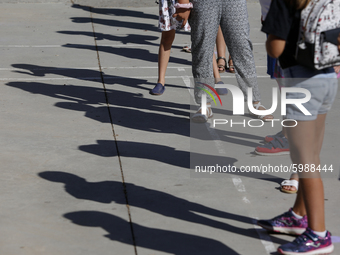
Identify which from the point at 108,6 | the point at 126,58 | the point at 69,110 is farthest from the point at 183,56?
the point at 108,6

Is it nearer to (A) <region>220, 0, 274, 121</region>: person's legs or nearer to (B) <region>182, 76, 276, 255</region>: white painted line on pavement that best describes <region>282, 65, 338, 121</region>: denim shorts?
(B) <region>182, 76, 276, 255</region>: white painted line on pavement

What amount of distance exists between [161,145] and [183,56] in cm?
397

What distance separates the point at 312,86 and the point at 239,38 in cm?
271

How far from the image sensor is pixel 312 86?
299cm

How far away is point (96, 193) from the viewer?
13.2 ft

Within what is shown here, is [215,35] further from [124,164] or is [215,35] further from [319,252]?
[319,252]

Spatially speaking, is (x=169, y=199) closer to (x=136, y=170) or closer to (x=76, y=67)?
(x=136, y=170)

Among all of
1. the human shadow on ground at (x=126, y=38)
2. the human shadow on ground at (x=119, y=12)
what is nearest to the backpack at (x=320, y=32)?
the human shadow on ground at (x=126, y=38)

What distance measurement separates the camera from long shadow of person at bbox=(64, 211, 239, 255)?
3.25 m

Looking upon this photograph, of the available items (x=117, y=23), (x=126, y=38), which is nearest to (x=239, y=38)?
(x=126, y=38)

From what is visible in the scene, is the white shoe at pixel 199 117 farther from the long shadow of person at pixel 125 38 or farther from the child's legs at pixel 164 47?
the long shadow of person at pixel 125 38

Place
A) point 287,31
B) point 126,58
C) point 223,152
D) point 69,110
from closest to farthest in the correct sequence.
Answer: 1. point 287,31
2. point 223,152
3. point 69,110
4. point 126,58

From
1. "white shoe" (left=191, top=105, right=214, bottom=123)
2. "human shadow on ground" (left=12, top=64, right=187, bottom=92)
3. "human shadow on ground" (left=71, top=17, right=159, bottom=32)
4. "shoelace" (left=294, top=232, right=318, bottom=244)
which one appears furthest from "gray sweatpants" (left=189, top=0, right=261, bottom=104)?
"human shadow on ground" (left=71, top=17, right=159, bottom=32)

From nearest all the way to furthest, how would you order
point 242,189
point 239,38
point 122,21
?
point 242,189, point 239,38, point 122,21
